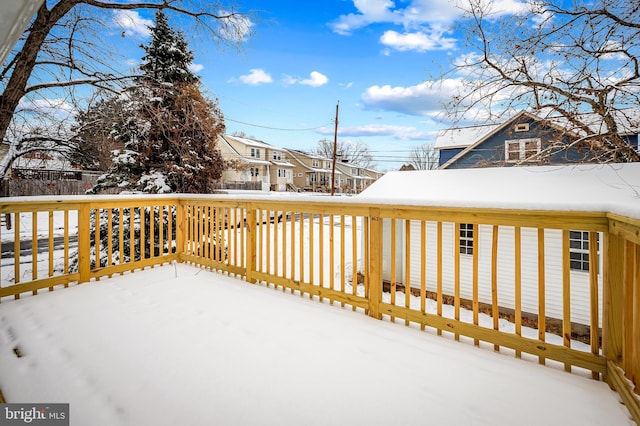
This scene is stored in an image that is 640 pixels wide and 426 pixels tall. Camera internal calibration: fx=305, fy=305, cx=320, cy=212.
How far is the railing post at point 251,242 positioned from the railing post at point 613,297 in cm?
279

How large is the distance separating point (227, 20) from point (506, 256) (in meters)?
6.97

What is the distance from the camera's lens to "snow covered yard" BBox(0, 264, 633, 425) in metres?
1.39

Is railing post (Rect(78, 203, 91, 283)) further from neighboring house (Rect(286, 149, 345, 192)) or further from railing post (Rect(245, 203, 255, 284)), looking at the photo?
neighboring house (Rect(286, 149, 345, 192))

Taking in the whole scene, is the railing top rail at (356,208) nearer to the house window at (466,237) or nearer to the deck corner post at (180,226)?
the deck corner post at (180,226)

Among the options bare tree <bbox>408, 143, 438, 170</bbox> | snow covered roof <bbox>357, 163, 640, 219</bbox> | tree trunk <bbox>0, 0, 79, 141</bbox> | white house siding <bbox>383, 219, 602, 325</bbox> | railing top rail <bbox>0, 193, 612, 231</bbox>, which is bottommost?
white house siding <bbox>383, 219, 602, 325</bbox>

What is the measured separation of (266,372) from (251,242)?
1767 mm

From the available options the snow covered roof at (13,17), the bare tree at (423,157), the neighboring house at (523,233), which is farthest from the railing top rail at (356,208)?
the bare tree at (423,157)

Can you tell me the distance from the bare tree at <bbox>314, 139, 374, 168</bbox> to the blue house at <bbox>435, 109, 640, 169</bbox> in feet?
96.5

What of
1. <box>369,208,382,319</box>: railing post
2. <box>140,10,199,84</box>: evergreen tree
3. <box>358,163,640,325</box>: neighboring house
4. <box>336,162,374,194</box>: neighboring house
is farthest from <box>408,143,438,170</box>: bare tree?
<box>369,208,382,319</box>: railing post

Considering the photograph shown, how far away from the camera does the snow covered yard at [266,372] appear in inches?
54.7

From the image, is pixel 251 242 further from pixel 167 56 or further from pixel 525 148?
pixel 525 148

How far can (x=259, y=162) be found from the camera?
2753 cm

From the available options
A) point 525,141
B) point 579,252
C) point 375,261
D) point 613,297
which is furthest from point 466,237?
point 613,297

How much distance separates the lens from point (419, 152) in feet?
113
